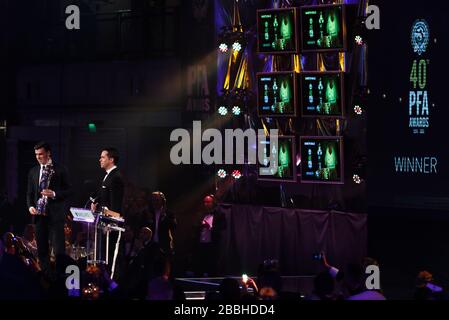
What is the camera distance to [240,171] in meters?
17.2

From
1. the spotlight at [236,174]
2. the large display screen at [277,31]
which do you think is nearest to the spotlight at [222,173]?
the spotlight at [236,174]

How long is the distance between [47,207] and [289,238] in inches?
202

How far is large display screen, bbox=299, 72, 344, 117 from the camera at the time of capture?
581 inches

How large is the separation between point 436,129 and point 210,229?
4.83 metres

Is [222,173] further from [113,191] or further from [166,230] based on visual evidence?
[113,191]

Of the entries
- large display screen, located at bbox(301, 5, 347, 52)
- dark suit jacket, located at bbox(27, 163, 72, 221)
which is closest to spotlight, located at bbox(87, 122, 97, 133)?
large display screen, located at bbox(301, 5, 347, 52)

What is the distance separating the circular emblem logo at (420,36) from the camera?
1286 centimetres

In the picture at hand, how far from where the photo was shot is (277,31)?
1543 centimetres

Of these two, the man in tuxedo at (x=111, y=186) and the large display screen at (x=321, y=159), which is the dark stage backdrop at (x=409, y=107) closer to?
the large display screen at (x=321, y=159)

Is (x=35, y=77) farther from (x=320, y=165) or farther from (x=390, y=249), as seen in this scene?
(x=390, y=249)

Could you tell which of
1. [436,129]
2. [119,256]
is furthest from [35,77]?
[436,129]

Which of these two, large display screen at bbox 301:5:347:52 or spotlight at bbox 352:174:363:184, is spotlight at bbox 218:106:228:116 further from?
spotlight at bbox 352:174:363:184

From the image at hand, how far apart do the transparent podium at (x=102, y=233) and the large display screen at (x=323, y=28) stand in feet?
Answer: 15.7

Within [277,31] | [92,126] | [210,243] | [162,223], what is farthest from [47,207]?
[92,126]
